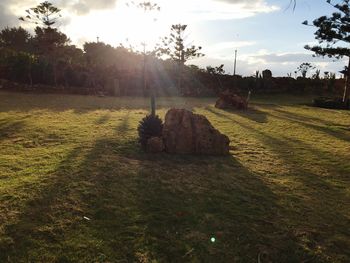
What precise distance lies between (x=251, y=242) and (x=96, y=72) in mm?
30820

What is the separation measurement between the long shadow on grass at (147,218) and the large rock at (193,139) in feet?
5.31

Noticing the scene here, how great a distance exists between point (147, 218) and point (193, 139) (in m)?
4.92

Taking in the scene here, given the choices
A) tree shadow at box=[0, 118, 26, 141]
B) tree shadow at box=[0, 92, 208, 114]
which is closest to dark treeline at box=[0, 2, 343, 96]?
tree shadow at box=[0, 92, 208, 114]

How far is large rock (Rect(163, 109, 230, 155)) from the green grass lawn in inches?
17.0

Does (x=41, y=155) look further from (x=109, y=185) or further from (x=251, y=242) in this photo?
(x=251, y=242)

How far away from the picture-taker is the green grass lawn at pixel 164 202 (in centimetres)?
496

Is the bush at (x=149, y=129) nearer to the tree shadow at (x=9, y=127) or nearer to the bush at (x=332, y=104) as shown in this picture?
the tree shadow at (x=9, y=127)

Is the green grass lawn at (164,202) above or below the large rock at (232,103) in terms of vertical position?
below

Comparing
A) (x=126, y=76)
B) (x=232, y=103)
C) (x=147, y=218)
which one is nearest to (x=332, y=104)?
(x=232, y=103)

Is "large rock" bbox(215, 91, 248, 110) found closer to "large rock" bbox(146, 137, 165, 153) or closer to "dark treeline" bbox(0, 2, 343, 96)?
"dark treeline" bbox(0, 2, 343, 96)

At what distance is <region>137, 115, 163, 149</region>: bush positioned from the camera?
10.6 metres

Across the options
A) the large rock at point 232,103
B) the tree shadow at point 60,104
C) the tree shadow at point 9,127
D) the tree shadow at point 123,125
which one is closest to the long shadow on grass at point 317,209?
the tree shadow at point 123,125

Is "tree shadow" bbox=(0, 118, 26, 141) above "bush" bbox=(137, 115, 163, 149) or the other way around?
the other way around

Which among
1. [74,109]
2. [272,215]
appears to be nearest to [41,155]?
[272,215]
